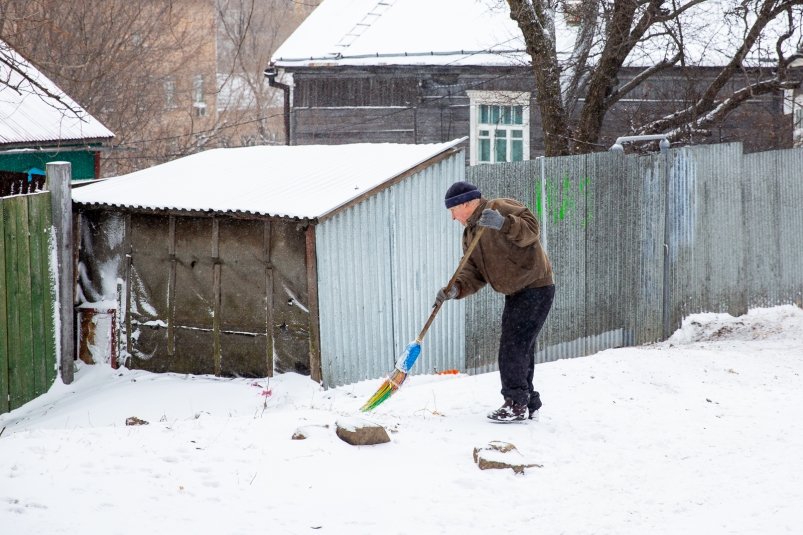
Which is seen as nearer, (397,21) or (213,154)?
(213,154)

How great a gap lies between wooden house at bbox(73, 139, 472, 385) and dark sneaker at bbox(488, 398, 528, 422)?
220 cm

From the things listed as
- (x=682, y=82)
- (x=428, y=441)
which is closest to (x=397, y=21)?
(x=682, y=82)

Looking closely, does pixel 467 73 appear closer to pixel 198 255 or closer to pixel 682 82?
pixel 682 82

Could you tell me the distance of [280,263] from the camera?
812cm

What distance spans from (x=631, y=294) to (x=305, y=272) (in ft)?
12.7

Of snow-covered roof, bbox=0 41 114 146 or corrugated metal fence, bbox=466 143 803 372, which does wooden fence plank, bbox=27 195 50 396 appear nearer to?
corrugated metal fence, bbox=466 143 803 372

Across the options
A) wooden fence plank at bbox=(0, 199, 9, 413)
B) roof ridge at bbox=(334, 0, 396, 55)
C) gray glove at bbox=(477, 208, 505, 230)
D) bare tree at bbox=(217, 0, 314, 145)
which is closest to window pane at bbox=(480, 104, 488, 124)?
roof ridge at bbox=(334, 0, 396, 55)

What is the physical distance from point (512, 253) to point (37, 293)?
14.4ft

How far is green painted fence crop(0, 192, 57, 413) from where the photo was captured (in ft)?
25.5

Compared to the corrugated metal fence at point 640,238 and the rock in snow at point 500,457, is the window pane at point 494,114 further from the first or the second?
the rock in snow at point 500,457

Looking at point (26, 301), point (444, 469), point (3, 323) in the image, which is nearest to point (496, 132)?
point (26, 301)

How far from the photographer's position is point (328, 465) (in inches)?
197

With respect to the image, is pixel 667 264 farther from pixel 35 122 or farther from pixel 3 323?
pixel 35 122

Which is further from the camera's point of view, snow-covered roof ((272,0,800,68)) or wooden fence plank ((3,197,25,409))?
snow-covered roof ((272,0,800,68))
